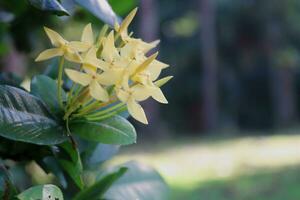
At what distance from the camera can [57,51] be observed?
46 centimetres

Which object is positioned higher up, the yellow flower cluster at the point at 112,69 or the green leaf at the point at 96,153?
the yellow flower cluster at the point at 112,69

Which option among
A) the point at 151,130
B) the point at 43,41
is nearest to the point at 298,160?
the point at 151,130

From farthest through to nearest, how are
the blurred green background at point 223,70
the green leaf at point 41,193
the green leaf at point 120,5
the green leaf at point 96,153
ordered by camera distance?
the blurred green background at point 223,70 < the green leaf at point 120,5 < the green leaf at point 96,153 < the green leaf at point 41,193

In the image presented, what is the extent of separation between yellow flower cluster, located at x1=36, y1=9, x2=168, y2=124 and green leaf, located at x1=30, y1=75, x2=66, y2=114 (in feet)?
0.19

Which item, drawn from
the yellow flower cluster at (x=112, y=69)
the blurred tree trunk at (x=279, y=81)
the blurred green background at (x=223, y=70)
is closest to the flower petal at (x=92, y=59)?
the yellow flower cluster at (x=112, y=69)

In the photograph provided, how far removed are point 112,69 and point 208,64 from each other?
10.3 meters

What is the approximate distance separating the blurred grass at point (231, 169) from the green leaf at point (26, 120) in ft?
8.73

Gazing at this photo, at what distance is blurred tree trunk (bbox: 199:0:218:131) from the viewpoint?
34.5 ft

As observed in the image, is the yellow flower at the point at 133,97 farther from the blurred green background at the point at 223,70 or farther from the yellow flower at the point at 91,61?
the blurred green background at the point at 223,70

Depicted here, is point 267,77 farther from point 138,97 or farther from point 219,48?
point 138,97

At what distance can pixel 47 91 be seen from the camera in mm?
532

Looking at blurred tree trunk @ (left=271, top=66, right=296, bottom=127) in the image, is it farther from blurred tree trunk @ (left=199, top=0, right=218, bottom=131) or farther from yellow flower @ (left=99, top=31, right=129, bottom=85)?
yellow flower @ (left=99, top=31, right=129, bottom=85)

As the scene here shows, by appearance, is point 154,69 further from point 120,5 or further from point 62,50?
point 120,5

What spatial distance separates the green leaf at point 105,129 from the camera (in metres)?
0.49
